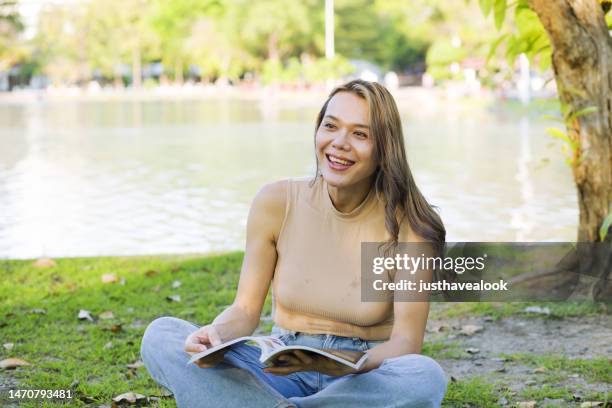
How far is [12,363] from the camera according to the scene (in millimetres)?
3844

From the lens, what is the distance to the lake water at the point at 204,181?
283 inches

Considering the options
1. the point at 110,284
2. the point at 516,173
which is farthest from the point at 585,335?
the point at 516,173

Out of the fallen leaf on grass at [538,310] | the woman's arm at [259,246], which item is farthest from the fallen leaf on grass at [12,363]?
the fallen leaf on grass at [538,310]

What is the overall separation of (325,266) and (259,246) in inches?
9.0

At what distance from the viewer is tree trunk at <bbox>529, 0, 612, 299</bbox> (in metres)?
4.28

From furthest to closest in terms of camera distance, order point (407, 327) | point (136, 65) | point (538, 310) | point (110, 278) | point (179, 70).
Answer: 1. point (179, 70)
2. point (136, 65)
3. point (110, 278)
4. point (538, 310)
5. point (407, 327)

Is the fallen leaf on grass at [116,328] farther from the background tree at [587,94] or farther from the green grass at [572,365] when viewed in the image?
the background tree at [587,94]

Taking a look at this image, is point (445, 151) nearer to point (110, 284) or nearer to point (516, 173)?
point (516, 173)

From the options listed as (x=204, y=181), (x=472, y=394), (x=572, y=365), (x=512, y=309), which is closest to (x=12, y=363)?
(x=472, y=394)

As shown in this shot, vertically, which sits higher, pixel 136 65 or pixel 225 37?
pixel 225 37

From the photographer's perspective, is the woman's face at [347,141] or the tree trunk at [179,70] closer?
the woman's face at [347,141]

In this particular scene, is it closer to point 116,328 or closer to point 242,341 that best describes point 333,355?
point 242,341

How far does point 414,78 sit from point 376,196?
2055 inches

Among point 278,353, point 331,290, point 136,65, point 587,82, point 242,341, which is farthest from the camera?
point 136,65
